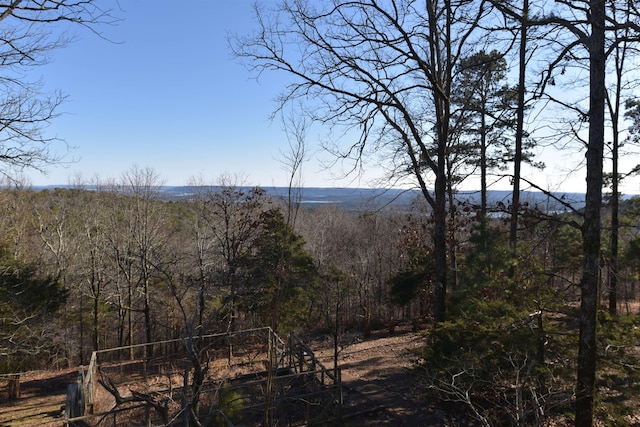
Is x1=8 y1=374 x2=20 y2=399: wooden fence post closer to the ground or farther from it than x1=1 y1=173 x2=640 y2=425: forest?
closer to the ground

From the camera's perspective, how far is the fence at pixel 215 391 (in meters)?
4.57

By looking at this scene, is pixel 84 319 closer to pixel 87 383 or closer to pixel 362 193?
pixel 87 383

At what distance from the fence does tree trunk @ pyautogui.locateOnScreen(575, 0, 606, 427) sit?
4105mm

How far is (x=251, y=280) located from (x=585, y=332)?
11721 mm

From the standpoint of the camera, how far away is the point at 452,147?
468 inches

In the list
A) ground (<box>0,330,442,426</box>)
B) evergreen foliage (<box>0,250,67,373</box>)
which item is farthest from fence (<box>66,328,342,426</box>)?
evergreen foliage (<box>0,250,67,373</box>)

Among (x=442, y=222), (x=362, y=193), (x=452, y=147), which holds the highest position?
(x=452, y=147)

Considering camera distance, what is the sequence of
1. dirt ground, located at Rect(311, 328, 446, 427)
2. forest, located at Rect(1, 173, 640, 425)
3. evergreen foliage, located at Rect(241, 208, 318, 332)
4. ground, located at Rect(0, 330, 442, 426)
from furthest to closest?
evergreen foliage, located at Rect(241, 208, 318, 332)
ground, located at Rect(0, 330, 442, 426)
dirt ground, located at Rect(311, 328, 446, 427)
forest, located at Rect(1, 173, 640, 425)

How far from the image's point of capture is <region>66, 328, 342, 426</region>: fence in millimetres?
4570

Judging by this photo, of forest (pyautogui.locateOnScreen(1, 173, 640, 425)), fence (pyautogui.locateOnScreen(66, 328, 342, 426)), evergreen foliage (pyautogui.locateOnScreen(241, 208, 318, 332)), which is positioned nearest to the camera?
fence (pyautogui.locateOnScreen(66, 328, 342, 426))

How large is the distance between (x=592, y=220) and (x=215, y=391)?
634cm

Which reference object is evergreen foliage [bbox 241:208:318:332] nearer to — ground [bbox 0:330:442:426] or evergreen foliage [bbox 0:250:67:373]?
ground [bbox 0:330:442:426]

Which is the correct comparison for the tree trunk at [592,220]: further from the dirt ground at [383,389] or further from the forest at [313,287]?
the dirt ground at [383,389]

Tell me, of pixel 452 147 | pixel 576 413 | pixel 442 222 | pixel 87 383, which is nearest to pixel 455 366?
pixel 576 413
